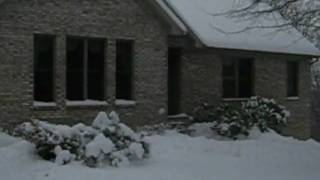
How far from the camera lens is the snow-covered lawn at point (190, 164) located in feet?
43.4

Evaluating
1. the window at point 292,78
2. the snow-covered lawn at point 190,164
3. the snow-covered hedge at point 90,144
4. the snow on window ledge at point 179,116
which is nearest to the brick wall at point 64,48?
the snow on window ledge at point 179,116

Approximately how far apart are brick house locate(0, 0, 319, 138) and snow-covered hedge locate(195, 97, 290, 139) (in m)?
0.85

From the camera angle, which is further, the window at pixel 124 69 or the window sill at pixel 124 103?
the window at pixel 124 69

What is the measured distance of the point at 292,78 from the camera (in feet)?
102

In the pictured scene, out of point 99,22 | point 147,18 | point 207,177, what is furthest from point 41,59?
point 207,177

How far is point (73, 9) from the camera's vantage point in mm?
20938

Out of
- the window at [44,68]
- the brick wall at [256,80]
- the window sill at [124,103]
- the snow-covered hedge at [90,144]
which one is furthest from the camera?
the brick wall at [256,80]

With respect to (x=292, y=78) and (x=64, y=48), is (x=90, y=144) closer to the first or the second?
(x=64, y=48)

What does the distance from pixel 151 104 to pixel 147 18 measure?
269 cm

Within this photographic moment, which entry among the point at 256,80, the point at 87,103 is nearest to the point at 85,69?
the point at 87,103

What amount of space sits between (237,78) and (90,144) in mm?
14171

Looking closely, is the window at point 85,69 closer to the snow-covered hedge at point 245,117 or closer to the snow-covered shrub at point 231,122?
the snow-covered shrub at point 231,122

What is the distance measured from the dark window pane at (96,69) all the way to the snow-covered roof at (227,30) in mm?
2882

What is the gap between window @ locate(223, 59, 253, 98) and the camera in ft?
89.8
